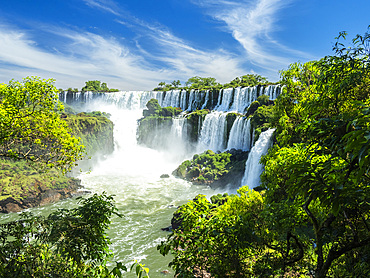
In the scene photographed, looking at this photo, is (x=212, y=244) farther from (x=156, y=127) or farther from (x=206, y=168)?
(x=156, y=127)

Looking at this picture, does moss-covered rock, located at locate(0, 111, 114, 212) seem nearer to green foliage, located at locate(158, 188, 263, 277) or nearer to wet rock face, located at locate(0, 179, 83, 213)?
wet rock face, located at locate(0, 179, 83, 213)

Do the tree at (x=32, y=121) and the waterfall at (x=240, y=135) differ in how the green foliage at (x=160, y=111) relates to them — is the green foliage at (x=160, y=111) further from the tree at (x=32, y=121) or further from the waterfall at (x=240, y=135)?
the tree at (x=32, y=121)

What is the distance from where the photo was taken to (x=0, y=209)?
2138 centimetres

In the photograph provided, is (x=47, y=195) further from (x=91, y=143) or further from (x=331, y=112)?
(x=331, y=112)

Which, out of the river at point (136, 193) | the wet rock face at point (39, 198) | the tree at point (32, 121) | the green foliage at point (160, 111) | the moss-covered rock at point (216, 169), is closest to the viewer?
the tree at point (32, 121)

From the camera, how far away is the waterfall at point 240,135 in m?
31.6

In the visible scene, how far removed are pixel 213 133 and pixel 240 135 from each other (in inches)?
279

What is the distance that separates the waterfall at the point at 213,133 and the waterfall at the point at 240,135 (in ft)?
9.92

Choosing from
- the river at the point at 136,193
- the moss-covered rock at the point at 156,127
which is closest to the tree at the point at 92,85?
the river at the point at 136,193

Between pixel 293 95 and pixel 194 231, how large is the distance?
8.57 metres

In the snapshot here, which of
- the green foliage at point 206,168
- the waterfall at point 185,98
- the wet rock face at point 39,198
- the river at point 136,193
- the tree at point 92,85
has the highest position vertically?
the tree at point 92,85

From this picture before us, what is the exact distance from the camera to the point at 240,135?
33094 mm

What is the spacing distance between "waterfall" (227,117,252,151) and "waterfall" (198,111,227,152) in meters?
3.02

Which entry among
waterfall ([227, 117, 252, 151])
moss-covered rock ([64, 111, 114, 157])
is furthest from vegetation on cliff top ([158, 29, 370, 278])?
moss-covered rock ([64, 111, 114, 157])
